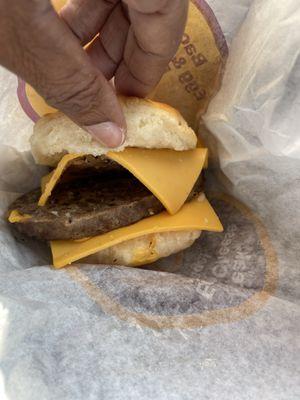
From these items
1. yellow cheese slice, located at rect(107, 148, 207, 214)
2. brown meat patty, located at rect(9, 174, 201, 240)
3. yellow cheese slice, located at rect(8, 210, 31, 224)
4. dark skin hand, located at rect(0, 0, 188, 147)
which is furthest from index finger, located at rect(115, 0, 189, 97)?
yellow cheese slice, located at rect(8, 210, 31, 224)

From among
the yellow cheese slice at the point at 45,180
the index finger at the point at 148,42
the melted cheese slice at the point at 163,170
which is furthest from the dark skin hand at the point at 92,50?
the yellow cheese slice at the point at 45,180

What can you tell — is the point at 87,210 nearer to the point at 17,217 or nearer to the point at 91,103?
the point at 17,217

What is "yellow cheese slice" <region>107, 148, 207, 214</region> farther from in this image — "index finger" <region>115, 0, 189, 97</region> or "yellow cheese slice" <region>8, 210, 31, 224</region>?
"yellow cheese slice" <region>8, 210, 31, 224</region>

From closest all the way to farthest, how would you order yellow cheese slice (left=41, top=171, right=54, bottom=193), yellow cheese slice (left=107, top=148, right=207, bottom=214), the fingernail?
1. the fingernail
2. yellow cheese slice (left=107, top=148, right=207, bottom=214)
3. yellow cheese slice (left=41, top=171, right=54, bottom=193)

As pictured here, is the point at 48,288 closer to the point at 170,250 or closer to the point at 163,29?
the point at 170,250

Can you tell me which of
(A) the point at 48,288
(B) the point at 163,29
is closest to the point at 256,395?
(A) the point at 48,288

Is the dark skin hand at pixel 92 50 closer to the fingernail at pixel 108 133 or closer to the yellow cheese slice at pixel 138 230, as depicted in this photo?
the fingernail at pixel 108 133
